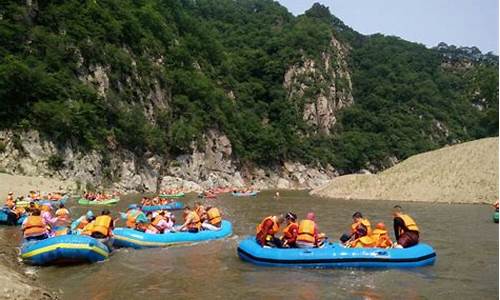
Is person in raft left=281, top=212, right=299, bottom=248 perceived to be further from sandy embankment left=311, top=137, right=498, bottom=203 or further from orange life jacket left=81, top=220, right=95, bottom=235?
sandy embankment left=311, top=137, right=498, bottom=203

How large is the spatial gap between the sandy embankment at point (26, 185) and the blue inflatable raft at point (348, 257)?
2276 cm

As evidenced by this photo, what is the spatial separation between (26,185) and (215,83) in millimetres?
49383

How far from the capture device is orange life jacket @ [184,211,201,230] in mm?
17375

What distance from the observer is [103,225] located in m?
14.6

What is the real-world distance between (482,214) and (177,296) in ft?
70.1

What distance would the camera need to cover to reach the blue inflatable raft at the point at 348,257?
12.9 meters

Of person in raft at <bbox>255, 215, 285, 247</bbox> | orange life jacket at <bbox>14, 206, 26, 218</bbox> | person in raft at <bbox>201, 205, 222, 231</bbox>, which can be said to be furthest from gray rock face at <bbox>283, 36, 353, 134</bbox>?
person in raft at <bbox>255, 215, 285, 247</bbox>

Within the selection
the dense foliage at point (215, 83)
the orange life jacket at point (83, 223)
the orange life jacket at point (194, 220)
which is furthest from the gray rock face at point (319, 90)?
the orange life jacket at point (83, 223)

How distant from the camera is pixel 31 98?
44031 millimetres

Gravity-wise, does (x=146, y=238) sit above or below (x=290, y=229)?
below

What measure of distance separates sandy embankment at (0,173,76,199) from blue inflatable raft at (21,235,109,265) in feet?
61.8

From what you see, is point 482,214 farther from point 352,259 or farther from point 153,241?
point 153,241

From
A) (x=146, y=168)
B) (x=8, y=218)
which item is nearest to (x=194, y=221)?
(x=8, y=218)

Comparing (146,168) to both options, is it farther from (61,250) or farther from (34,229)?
(61,250)
